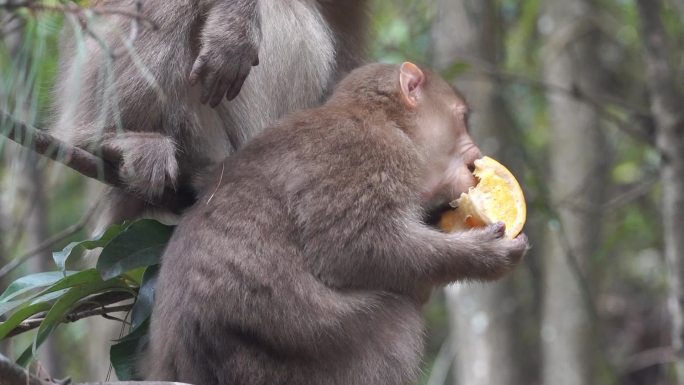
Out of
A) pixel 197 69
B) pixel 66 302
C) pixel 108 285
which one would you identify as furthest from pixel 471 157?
pixel 66 302

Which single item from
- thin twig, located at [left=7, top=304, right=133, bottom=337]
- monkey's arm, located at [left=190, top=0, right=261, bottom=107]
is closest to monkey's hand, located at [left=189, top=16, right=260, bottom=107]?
monkey's arm, located at [left=190, top=0, right=261, bottom=107]

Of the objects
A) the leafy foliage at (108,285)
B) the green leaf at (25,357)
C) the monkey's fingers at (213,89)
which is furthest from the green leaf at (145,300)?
the monkey's fingers at (213,89)

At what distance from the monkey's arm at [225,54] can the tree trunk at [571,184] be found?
2874mm

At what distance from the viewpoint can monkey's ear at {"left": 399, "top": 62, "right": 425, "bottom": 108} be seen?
3221 mm

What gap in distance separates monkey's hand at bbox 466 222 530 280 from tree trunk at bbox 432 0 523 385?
9.33 feet

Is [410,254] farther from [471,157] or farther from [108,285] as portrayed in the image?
[108,285]

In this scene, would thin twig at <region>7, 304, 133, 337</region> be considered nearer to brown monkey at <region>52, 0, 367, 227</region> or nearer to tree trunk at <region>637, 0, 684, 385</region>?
brown monkey at <region>52, 0, 367, 227</region>

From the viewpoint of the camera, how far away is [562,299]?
606 centimetres

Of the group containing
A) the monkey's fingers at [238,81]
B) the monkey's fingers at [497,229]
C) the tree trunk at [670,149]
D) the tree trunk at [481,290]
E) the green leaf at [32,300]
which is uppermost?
the monkey's fingers at [238,81]

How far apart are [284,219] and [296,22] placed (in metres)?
1.12

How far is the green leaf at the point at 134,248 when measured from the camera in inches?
114

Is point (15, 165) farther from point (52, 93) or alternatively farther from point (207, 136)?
point (52, 93)

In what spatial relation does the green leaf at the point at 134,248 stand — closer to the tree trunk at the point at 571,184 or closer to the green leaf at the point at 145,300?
the green leaf at the point at 145,300

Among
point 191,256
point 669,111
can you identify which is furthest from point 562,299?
point 191,256
